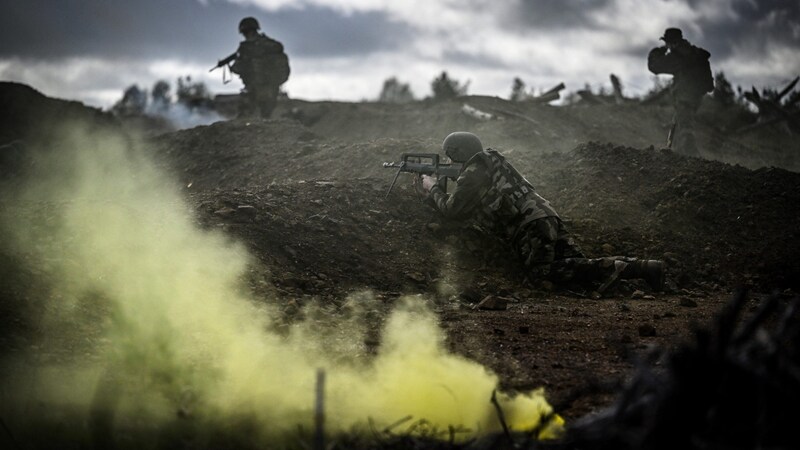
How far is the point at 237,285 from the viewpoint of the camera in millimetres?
5012

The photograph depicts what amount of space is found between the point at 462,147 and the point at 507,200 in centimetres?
104

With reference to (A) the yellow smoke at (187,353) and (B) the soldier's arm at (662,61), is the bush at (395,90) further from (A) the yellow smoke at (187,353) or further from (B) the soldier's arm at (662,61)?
(A) the yellow smoke at (187,353)

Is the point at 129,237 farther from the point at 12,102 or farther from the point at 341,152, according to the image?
the point at 12,102

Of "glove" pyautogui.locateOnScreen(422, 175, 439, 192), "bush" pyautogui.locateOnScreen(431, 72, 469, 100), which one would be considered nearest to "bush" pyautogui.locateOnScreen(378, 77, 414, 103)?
"bush" pyautogui.locateOnScreen(431, 72, 469, 100)

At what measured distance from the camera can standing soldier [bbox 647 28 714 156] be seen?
498 inches

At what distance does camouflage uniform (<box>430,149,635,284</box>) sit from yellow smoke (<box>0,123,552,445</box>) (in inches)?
63.4

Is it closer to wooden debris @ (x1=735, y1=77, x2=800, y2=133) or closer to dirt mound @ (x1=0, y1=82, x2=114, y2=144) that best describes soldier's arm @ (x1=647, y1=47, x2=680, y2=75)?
wooden debris @ (x1=735, y1=77, x2=800, y2=133)

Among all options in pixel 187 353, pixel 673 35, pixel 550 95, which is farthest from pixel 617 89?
pixel 187 353

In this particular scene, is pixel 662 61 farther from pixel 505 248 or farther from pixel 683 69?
pixel 505 248

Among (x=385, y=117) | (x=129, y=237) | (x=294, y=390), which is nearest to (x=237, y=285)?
(x=129, y=237)

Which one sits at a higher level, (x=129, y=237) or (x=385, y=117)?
(x=385, y=117)

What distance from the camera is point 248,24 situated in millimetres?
15375

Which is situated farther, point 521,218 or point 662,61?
point 662,61

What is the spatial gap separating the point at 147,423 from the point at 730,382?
248 centimetres
